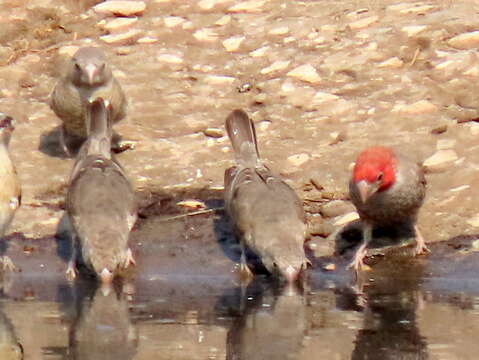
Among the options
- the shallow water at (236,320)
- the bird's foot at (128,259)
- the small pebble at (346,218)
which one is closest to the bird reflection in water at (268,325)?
the shallow water at (236,320)

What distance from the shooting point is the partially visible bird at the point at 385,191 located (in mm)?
9812

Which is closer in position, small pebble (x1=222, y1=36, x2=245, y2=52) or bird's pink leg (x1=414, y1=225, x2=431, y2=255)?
bird's pink leg (x1=414, y1=225, x2=431, y2=255)

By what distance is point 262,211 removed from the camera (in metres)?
10.2

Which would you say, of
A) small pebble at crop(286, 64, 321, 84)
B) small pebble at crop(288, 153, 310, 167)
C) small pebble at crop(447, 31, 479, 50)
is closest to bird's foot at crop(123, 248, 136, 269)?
small pebble at crop(288, 153, 310, 167)

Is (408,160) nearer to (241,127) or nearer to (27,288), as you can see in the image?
(241,127)

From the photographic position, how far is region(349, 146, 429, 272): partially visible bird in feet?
32.2

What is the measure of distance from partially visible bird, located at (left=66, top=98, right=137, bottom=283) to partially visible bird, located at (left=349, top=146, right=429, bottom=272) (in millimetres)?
1647

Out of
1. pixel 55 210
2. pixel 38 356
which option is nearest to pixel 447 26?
pixel 55 210

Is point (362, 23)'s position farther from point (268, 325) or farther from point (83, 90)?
point (268, 325)

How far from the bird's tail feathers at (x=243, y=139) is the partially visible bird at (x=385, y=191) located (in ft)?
3.97

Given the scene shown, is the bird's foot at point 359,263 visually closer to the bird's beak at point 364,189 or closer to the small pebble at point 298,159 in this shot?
the bird's beak at point 364,189

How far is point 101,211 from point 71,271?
479mm

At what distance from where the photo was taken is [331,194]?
36.4ft

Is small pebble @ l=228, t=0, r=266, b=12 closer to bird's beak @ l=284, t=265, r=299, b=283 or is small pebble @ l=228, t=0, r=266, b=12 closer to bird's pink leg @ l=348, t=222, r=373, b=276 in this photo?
bird's pink leg @ l=348, t=222, r=373, b=276
